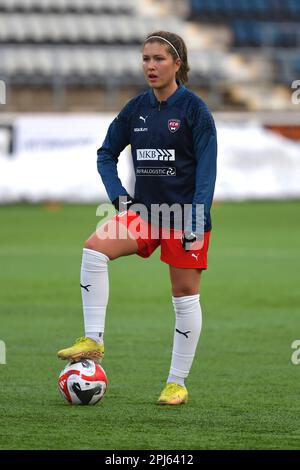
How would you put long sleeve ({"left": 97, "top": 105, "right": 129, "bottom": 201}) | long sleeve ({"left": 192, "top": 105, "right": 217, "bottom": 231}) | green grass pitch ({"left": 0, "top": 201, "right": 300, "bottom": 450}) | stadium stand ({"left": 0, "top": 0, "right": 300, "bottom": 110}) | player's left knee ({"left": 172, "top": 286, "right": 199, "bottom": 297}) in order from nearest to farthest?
1. green grass pitch ({"left": 0, "top": 201, "right": 300, "bottom": 450})
2. long sleeve ({"left": 192, "top": 105, "right": 217, "bottom": 231})
3. player's left knee ({"left": 172, "top": 286, "right": 199, "bottom": 297})
4. long sleeve ({"left": 97, "top": 105, "right": 129, "bottom": 201})
5. stadium stand ({"left": 0, "top": 0, "right": 300, "bottom": 110})

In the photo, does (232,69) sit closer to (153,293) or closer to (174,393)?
(153,293)

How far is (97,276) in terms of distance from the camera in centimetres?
625

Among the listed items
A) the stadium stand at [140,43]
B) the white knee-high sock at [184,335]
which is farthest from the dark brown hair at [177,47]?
the stadium stand at [140,43]

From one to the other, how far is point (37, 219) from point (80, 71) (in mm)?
10585

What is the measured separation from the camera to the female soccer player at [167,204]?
6.23 m

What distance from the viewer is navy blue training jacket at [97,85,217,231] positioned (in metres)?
6.21

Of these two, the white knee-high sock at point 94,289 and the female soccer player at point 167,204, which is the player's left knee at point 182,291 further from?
the white knee-high sock at point 94,289

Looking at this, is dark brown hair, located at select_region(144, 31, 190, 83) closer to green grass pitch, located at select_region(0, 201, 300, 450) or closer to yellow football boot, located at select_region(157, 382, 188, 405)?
yellow football boot, located at select_region(157, 382, 188, 405)

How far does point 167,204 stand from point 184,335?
0.71 m

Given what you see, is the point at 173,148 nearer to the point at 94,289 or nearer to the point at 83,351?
the point at 94,289

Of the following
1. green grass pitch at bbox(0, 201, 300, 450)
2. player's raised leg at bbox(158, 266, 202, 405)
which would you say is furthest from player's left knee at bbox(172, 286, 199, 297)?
green grass pitch at bbox(0, 201, 300, 450)

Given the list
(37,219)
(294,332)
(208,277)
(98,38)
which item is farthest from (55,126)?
(294,332)

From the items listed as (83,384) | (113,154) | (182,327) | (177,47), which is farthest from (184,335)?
(177,47)

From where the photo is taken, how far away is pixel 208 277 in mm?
13867
